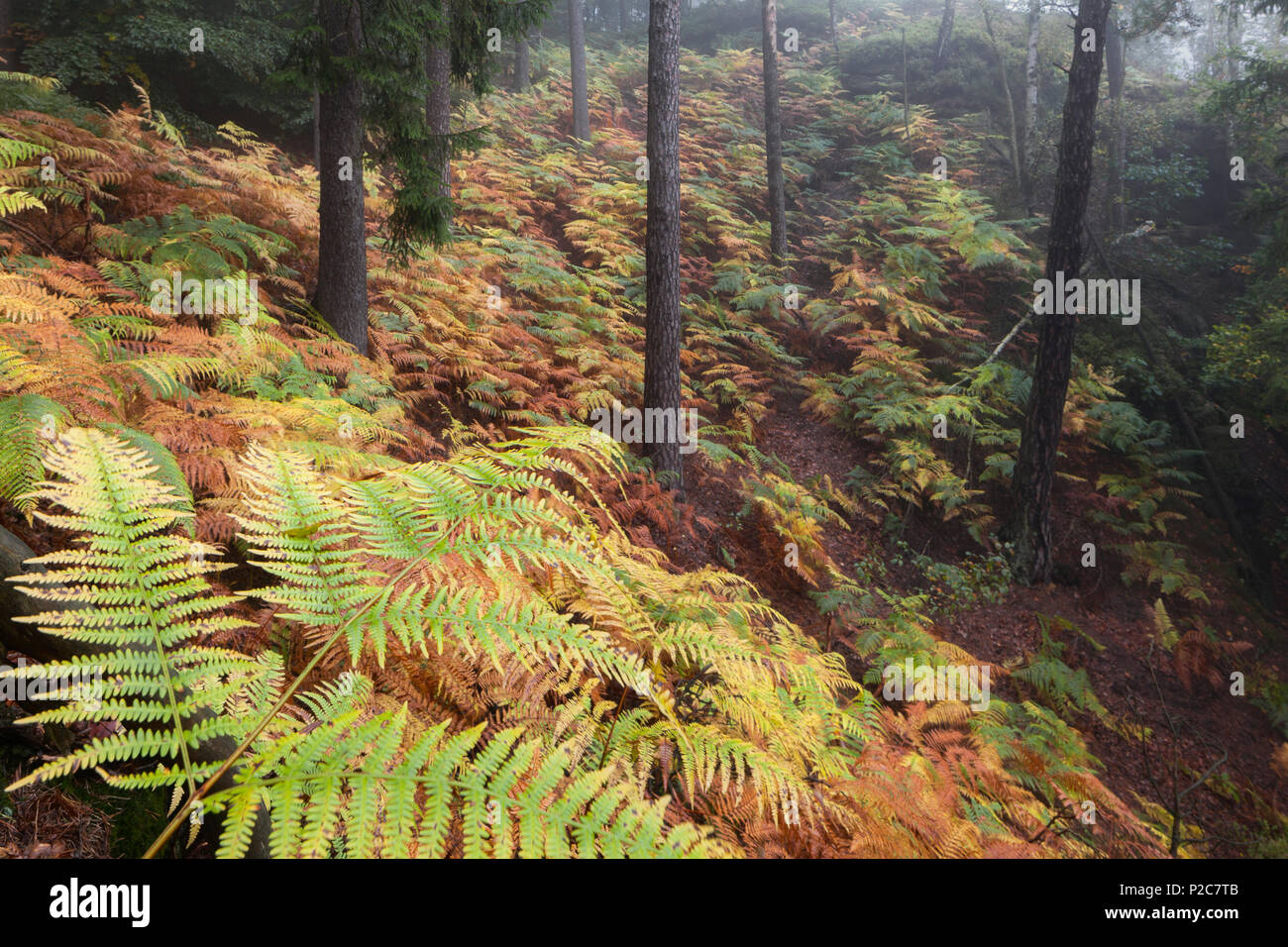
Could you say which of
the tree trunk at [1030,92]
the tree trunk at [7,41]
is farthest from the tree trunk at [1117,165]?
the tree trunk at [7,41]

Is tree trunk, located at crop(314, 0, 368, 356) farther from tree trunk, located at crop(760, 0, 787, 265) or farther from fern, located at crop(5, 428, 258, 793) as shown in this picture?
tree trunk, located at crop(760, 0, 787, 265)

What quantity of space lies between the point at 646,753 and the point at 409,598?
1.04m

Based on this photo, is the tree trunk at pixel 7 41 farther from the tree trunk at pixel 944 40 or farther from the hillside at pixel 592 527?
the tree trunk at pixel 944 40

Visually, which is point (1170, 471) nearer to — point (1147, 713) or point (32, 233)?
point (1147, 713)

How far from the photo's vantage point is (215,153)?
8.29 meters

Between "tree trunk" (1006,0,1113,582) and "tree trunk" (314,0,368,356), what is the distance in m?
7.52

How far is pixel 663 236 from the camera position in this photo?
22.6 feet

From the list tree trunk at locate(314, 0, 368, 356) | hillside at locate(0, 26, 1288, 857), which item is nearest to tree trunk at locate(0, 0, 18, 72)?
hillside at locate(0, 26, 1288, 857)

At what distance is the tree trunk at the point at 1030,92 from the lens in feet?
49.4

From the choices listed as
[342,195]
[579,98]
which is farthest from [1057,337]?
[579,98]

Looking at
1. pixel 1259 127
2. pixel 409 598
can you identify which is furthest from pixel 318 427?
pixel 1259 127

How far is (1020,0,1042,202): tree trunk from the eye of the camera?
1505 cm

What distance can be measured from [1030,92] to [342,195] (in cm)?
1820

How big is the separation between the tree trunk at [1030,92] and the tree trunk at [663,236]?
11716 mm
